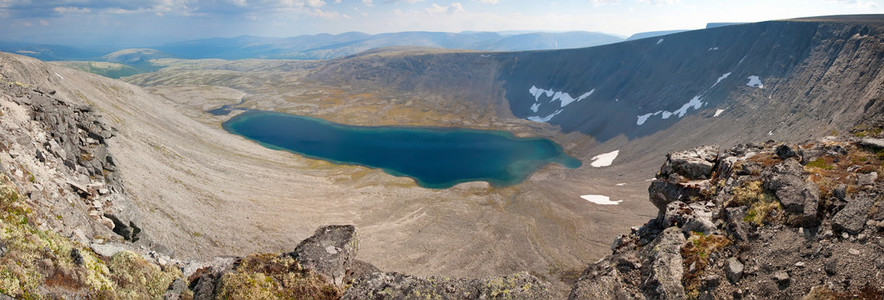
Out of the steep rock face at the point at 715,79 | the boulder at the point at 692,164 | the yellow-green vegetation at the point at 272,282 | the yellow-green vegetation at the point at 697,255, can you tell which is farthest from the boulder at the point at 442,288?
the steep rock face at the point at 715,79

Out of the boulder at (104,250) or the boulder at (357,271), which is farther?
the boulder at (357,271)

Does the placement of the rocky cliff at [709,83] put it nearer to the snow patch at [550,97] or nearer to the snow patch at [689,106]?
the snow patch at [689,106]

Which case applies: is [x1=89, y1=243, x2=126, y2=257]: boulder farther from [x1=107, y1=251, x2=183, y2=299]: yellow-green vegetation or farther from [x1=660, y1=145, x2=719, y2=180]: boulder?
[x1=660, y1=145, x2=719, y2=180]: boulder

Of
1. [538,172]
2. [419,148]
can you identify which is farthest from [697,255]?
[419,148]

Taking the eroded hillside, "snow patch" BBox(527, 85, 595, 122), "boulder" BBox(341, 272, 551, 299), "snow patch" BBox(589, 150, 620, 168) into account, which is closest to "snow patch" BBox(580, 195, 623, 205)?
the eroded hillside

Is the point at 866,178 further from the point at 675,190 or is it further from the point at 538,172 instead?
the point at 538,172

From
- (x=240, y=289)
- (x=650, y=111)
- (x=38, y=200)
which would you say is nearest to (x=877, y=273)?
(x=240, y=289)
